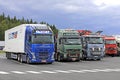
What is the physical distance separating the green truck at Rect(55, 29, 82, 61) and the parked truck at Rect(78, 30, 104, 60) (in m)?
2.76

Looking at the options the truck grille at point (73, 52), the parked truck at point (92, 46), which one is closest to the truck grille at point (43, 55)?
the truck grille at point (73, 52)

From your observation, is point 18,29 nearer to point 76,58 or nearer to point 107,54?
point 76,58

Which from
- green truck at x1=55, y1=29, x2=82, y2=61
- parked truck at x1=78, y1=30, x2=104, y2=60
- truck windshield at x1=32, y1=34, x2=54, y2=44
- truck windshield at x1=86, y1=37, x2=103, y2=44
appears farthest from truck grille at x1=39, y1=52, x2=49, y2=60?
truck windshield at x1=86, y1=37, x2=103, y2=44

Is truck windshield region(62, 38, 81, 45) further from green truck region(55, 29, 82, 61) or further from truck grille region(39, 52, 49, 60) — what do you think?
truck grille region(39, 52, 49, 60)

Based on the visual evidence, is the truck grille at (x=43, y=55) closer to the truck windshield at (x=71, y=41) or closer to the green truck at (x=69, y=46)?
the green truck at (x=69, y=46)

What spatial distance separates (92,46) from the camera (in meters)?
38.9

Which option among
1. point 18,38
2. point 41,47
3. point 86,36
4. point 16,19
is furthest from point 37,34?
point 16,19

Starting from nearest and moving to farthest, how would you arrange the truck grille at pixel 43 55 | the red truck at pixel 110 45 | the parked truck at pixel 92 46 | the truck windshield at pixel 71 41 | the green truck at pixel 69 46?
the truck grille at pixel 43 55
the green truck at pixel 69 46
the truck windshield at pixel 71 41
the parked truck at pixel 92 46
the red truck at pixel 110 45

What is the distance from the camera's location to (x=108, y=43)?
158ft

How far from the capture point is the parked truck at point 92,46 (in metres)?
38.9

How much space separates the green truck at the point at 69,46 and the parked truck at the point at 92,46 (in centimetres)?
276

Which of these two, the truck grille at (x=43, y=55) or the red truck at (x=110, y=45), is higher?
the red truck at (x=110, y=45)

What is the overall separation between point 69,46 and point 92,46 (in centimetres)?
417

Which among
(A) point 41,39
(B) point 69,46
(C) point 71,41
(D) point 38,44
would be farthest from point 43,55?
(C) point 71,41
